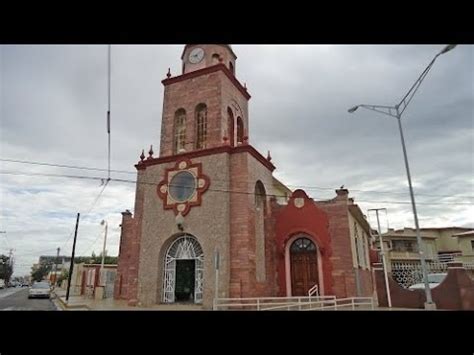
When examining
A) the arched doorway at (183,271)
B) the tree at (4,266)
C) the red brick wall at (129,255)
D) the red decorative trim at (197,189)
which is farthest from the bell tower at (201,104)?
the tree at (4,266)

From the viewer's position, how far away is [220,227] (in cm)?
1197

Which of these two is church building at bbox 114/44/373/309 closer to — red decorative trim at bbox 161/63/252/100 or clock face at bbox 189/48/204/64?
red decorative trim at bbox 161/63/252/100

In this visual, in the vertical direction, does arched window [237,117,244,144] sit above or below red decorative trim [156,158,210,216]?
above

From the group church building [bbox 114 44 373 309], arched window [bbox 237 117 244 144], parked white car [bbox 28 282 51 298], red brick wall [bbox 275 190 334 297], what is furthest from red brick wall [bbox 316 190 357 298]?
parked white car [bbox 28 282 51 298]

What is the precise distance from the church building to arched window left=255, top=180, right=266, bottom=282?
1.6 inches

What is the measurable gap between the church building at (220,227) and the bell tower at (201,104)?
0.15ft

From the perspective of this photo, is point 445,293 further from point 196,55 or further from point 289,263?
point 196,55

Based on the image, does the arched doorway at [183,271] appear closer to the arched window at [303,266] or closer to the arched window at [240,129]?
the arched window at [303,266]

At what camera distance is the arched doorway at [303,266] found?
40.8 feet

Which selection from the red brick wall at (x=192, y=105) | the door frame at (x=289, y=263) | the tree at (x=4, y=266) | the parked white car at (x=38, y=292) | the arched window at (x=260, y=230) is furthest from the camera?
the tree at (x=4, y=266)

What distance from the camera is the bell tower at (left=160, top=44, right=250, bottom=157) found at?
1400 cm

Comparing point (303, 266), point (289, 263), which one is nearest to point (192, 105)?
point (289, 263)

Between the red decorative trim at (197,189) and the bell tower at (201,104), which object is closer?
the red decorative trim at (197,189)
